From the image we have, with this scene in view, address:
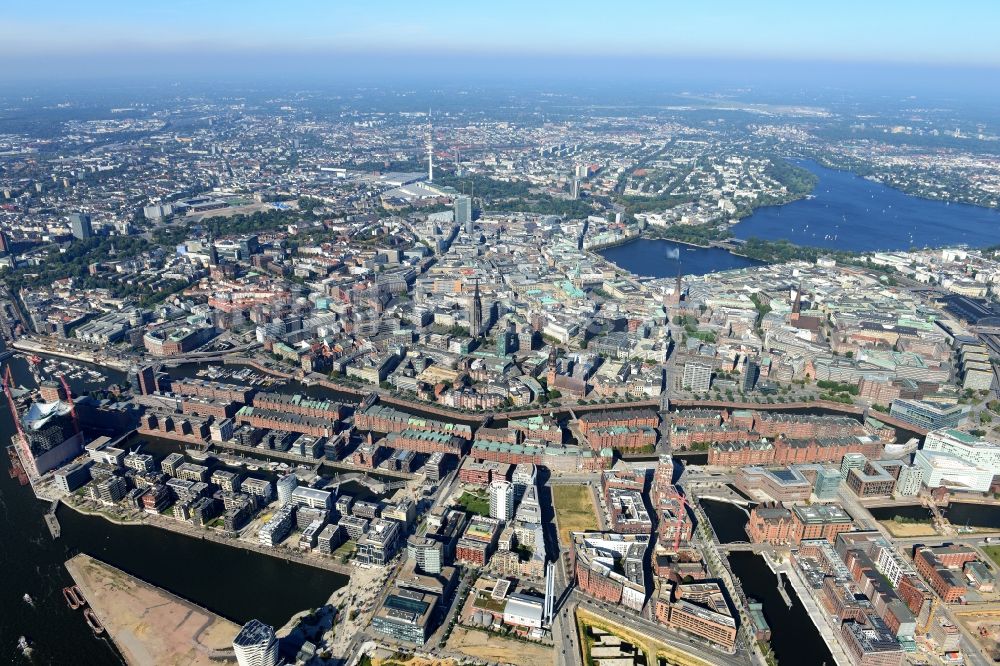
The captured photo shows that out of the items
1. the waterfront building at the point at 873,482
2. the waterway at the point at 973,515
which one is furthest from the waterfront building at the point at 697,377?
the waterway at the point at 973,515

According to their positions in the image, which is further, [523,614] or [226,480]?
[226,480]

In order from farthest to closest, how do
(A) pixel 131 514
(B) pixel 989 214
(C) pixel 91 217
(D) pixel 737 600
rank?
(B) pixel 989 214 < (C) pixel 91 217 < (A) pixel 131 514 < (D) pixel 737 600

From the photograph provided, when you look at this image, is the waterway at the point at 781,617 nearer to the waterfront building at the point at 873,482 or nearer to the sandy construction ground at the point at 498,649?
the waterfront building at the point at 873,482

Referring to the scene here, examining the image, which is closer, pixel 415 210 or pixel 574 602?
pixel 574 602

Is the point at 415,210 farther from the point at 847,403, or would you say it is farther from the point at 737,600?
the point at 737,600

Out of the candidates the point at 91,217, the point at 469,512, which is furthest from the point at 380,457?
the point at 91,217

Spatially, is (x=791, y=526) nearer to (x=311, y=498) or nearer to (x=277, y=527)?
(x=311, y=498)

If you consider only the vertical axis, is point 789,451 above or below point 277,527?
above

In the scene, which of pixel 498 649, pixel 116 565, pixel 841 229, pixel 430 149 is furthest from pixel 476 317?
pixel 430 149
